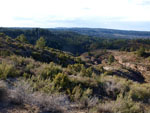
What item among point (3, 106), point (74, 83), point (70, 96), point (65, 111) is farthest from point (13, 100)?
point (74, 83)

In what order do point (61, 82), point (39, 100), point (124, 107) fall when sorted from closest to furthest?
point (39, 100)
point (124, 107)
point (61, 82)

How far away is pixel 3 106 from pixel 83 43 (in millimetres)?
82414

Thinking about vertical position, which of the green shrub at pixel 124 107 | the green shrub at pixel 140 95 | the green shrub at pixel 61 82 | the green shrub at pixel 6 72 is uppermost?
the green shrub at pixel 6 72

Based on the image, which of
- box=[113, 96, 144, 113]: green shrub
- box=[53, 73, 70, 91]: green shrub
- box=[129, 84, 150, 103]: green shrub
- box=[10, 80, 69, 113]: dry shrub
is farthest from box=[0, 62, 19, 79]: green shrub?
box=[129, 84, 150, 103]: green shrub

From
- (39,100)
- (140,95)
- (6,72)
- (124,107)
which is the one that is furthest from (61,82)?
(140,95)

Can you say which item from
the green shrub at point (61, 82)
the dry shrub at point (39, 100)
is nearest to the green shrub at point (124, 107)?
the dry shrub at point (39, 100)

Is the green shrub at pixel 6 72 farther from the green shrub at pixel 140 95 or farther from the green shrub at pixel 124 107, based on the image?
the green shrub at pixel 140 95

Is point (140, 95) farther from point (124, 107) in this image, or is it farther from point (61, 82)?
point (61, 82)

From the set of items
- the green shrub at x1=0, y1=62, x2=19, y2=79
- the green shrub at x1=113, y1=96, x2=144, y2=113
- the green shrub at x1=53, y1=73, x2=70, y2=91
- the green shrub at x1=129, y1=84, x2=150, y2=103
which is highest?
the green shrub at x1=0, y1=62, x2=19, y2=79

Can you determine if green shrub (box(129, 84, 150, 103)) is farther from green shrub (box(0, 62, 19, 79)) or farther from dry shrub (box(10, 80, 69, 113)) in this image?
green shrub (box(0, 62, 19, 79))

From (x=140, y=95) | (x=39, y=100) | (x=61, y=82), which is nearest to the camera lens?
(x=39, y=100)

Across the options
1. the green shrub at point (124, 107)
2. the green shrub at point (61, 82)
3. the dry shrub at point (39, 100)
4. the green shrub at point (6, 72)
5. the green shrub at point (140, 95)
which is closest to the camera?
the dry shrub at point (39, 100)

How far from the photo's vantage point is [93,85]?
6766 millimetres

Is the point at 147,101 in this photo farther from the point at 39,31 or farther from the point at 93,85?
the point at 39,31
